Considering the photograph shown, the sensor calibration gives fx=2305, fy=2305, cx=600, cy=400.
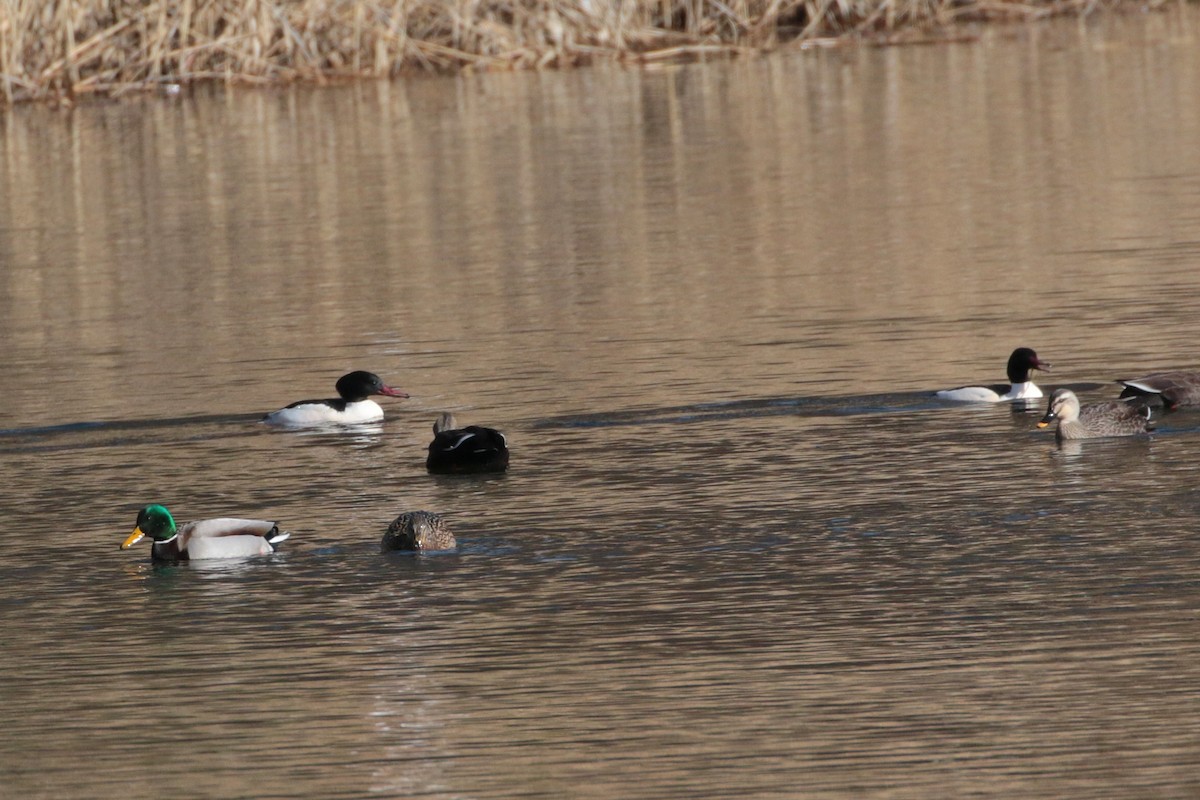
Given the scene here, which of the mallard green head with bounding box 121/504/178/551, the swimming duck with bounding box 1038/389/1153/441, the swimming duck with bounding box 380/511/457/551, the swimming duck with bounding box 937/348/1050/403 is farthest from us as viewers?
the swimming duck with bounding box 937/348/1050/403

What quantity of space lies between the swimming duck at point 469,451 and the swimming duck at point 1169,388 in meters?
3.08

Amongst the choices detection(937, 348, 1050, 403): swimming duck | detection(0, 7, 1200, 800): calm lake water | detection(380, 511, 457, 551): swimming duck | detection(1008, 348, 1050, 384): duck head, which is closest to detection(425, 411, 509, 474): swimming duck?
detection(0, 7, 1200, 800): calm lake water

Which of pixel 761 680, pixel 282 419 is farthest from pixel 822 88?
pixel 761 680

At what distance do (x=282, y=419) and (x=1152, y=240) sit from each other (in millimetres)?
7297

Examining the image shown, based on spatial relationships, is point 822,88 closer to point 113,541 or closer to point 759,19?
point 759,19

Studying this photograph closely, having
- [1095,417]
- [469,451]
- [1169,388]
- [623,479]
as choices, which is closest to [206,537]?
[469,451]

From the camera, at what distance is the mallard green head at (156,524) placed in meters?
9.20

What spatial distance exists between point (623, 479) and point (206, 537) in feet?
6.59

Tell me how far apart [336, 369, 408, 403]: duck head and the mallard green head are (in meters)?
2.84

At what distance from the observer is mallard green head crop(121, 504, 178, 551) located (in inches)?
362

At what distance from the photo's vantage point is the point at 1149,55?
30.7m

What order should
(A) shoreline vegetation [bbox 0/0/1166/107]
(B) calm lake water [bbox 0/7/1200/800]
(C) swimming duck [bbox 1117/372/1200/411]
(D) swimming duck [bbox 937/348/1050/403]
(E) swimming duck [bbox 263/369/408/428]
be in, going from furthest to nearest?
(A) shoreline vegetation [bbox 0/0/1166/107]
(E) swimming duck [bbox 263/369/408/428]
(D) swimming duck [bbox 937/348/1050/403]
(C) swimming duck [bbox 1117/372/1200/411]
(B) calm lake water [bbox 0/7/1200/800]

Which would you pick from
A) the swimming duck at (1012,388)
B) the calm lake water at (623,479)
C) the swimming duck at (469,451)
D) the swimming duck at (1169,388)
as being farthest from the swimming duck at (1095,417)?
the swimming duck at (469,451)

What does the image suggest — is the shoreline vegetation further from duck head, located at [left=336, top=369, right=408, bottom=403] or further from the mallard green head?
the mallard green head
